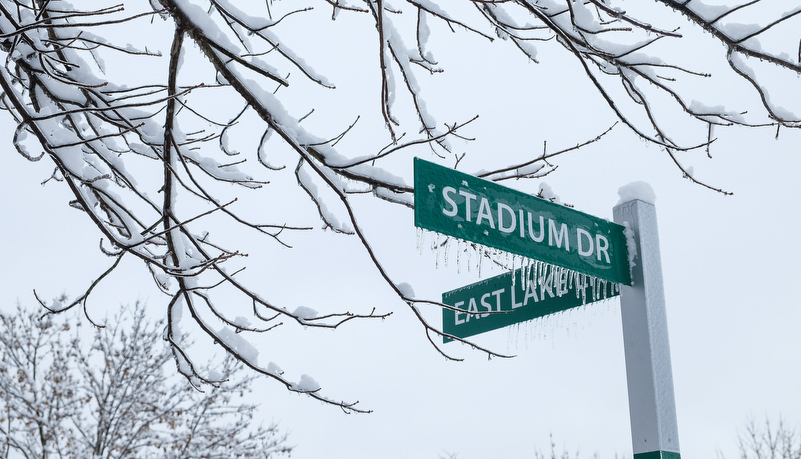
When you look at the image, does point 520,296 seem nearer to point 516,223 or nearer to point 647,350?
point 516,223

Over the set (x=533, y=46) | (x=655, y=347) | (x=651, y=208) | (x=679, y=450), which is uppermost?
(x=533, y=46)

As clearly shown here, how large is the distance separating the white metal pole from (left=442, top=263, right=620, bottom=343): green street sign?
0.47ft

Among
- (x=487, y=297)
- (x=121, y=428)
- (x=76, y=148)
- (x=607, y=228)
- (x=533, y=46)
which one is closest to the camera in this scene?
(x=76, y=148)

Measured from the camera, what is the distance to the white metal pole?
2.67m

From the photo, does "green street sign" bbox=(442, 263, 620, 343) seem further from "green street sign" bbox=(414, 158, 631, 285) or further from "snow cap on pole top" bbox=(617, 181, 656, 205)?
"snow cap on pole top" bbox=(617, 181, 656, 205)

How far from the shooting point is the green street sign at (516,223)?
266cm

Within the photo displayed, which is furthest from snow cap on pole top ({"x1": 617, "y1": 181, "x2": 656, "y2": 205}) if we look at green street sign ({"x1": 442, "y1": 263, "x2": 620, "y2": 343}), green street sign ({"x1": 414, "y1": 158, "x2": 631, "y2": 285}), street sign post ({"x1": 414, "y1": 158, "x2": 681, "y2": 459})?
green street sign ({"x1": 442, "y1": 263, "x2": 620, "y2": 343})

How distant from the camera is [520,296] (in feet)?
10.8

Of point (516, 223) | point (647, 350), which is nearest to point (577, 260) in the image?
point (516, 223)

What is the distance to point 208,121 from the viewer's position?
10.7ft

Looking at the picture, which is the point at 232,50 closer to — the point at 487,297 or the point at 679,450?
the point at 487,297

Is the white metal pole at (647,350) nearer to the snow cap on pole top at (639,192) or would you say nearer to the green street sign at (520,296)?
the snow cap on pole top at (639,192)

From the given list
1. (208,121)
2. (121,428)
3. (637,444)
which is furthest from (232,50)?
(121,428)

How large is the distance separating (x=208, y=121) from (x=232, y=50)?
618 mm
